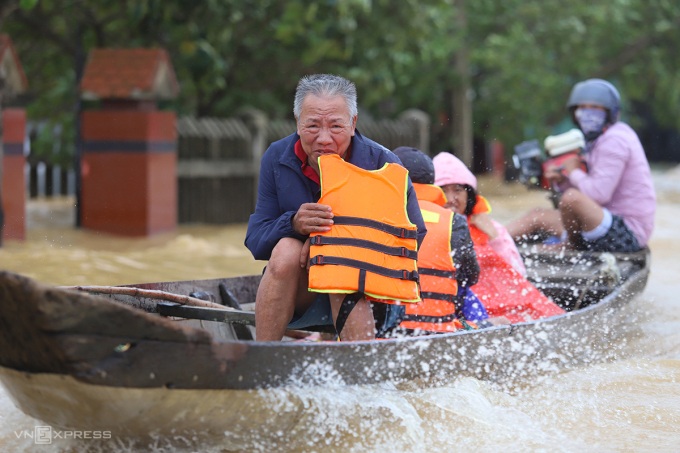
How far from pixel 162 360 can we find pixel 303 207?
859 millimetres

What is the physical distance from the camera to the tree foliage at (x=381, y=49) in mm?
10203

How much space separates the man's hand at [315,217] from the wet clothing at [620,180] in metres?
3.56

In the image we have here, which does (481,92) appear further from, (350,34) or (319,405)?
(319,405)

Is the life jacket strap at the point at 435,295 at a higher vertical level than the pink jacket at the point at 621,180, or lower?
lower

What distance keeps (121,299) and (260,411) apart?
3.77 ft

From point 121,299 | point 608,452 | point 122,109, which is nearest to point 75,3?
point 122,109

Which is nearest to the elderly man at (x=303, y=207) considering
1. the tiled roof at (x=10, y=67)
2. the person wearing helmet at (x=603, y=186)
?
the person wearing helmet at (x=603, y=186)

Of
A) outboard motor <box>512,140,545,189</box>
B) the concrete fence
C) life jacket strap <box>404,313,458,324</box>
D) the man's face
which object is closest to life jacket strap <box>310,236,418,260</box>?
the man's face

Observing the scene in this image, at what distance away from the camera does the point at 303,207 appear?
4117 mm

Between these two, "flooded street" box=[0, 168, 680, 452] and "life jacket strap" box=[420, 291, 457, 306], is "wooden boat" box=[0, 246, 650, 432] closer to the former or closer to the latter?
Result: "flooded street" box=[0, 168, 680, 452]

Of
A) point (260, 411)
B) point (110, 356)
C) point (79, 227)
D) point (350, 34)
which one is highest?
point (350, 34)

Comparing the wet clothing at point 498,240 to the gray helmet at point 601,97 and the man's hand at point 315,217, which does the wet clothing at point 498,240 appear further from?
the gray helmet at point 601,97

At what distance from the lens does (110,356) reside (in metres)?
3.63

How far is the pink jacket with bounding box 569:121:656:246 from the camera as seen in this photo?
7.17m
